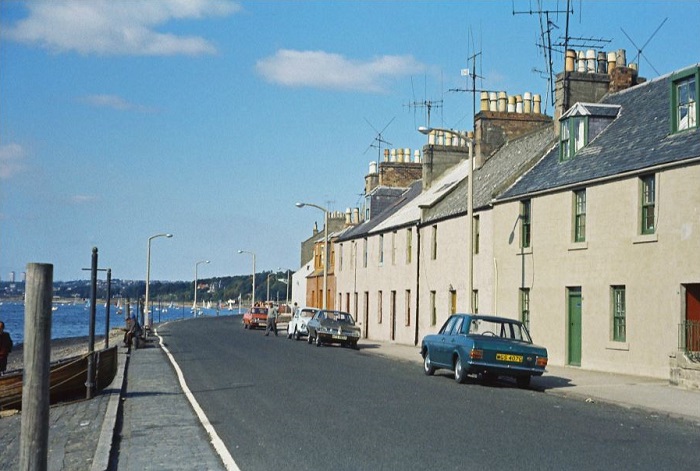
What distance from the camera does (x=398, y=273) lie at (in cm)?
4794

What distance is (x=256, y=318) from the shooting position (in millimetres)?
65938

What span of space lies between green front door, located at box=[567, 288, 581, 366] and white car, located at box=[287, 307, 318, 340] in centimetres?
2096

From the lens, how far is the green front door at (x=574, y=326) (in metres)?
28.5

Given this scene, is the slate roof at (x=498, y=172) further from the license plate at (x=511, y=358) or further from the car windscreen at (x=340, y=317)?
the license plate at (x=511, y=358)

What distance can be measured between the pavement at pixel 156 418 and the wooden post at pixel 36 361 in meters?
3.78

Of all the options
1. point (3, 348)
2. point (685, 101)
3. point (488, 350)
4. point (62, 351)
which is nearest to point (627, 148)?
point (685, 101)

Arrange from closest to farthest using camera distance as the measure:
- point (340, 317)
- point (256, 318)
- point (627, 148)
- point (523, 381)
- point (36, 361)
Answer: point (36, 361) < point (523, 381) < point (627, 148) < point (340, 317) < point (256, 318)

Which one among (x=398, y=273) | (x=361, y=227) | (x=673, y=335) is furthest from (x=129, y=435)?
(x=361, y=227)

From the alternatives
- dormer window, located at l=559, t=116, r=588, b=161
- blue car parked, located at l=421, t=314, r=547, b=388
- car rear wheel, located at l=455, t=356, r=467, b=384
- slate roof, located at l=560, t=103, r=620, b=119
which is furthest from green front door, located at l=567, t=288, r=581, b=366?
car rear wheel, located at l=455, t=356, r=467, b=384

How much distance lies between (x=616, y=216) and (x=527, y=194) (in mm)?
5202

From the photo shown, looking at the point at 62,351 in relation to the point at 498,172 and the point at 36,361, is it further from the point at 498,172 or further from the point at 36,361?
the point at 36,361

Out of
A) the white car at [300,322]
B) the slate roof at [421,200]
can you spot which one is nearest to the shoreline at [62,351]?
the white car at [300,322]

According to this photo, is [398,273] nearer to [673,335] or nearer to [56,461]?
[673,335]

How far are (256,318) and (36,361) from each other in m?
59.8
